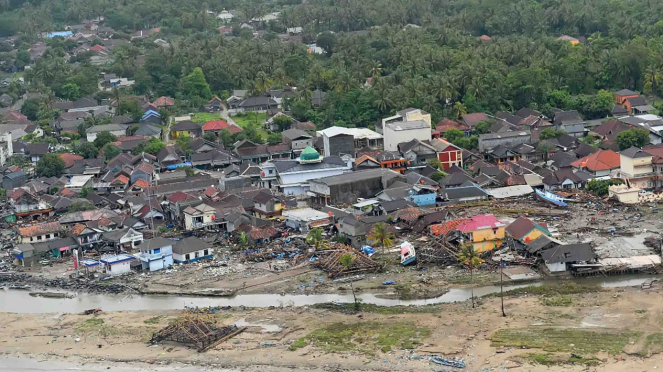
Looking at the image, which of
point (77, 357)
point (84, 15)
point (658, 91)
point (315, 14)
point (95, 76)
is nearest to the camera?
point (77, 357)

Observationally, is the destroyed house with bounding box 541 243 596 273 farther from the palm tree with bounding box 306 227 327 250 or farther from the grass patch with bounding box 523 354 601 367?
the palm tree with bounding box 306 227 327 250

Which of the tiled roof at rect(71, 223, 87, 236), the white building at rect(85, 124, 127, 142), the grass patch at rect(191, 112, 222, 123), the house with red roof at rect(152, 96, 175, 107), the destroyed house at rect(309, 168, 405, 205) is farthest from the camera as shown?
the house with red roof at rect(152, 96, 175, 107)

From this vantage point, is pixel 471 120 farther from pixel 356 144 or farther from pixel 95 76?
pixel 95 76

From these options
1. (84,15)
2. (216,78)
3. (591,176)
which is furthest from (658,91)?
(84,15)

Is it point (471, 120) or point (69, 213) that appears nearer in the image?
point (69, 213)

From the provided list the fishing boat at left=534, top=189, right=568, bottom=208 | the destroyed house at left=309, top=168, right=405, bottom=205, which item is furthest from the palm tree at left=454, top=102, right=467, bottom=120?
the fishing boat at left=534, top=189, right=568, bottom=208

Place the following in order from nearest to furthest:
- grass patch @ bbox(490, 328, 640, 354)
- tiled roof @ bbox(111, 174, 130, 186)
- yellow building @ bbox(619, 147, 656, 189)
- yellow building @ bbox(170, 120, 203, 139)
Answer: grass patch @ bbox(490, 328, 640, 354) < yellow building @ bbox(619, 147, 656, 189) < tiled roof @ bbox(111, 174, 130, 186) < yellow building @ bbox(170, 120, 203, 139)
